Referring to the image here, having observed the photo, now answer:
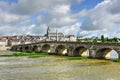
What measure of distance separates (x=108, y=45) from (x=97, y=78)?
23.6 metres

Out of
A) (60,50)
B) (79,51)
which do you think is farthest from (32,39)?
(79,51)

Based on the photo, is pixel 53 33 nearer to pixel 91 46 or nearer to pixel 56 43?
pixel 56 43

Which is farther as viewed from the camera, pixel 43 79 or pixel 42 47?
pixel 42 47

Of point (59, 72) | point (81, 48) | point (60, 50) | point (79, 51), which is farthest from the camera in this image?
point (60, 50)

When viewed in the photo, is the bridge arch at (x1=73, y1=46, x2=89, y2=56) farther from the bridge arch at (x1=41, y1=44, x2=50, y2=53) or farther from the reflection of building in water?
the reflection of building in water

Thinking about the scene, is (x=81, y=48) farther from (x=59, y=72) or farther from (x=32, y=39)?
(x=32, y=39)

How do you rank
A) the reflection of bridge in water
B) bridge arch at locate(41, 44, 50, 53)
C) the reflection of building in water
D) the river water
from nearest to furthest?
the river water
the reflection of bridge in water
bridge arch at locate(41, 44, 50, 53)
the reflection of building in water

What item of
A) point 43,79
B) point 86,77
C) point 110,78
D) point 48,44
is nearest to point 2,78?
point 43,79

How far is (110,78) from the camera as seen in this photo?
28766 millimetres

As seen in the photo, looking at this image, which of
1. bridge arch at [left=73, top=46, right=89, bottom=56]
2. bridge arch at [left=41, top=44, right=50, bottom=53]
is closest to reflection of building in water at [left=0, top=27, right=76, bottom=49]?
bridge arch at [left=41, top=44, right=50, bottom=53]

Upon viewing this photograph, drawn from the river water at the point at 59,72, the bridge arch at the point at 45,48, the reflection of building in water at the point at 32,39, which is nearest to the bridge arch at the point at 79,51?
the bridge arch at the point at 45,48

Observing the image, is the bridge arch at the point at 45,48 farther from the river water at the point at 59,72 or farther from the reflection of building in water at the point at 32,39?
the reflection of building in water at the point at 32,39

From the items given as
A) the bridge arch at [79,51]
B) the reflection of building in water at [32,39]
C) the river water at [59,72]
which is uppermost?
the reflection of building in water at [32,39]

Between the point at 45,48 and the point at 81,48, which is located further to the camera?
the point at 45,48
